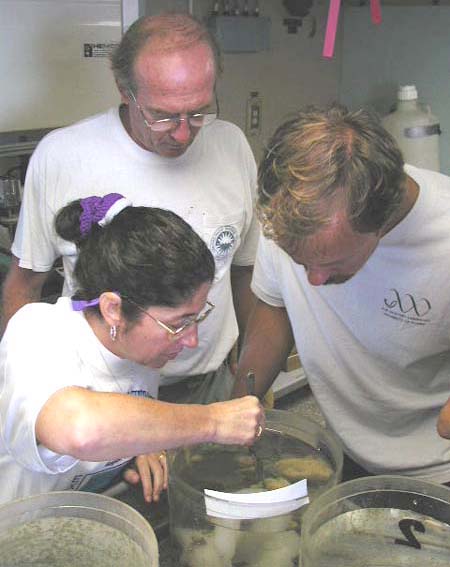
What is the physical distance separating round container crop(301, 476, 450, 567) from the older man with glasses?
69 centimetres

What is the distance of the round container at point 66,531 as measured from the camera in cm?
78

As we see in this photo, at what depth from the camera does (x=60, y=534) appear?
801mm

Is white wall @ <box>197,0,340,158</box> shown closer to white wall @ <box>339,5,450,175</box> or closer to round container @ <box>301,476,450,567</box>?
white wall @ <box>339,5,450,175</box>

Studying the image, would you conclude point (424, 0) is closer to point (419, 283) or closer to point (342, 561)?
A: point (419, 283)

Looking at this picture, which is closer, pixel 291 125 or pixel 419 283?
pixel 291 125

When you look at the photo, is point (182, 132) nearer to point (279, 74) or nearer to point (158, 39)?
point (158, 39)

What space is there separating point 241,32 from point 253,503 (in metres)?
1.96

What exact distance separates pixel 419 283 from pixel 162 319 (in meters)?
0.39

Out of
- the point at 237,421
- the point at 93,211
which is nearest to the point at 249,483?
the point at 237,421

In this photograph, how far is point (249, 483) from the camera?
2.99 ft

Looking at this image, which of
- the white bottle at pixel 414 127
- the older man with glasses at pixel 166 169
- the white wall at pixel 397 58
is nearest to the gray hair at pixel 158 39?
the older man with glasses at pixel 166 169

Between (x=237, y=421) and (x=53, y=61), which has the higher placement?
(x=53, y=61)

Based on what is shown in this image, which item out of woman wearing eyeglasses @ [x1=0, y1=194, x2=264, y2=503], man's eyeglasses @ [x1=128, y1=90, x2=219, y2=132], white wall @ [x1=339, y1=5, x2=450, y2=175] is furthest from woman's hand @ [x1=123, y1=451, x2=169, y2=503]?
white wall @ [x1=339, y1=5, x2=450, y2=175]

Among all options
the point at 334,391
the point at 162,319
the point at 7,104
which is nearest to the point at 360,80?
the point at 7,104
